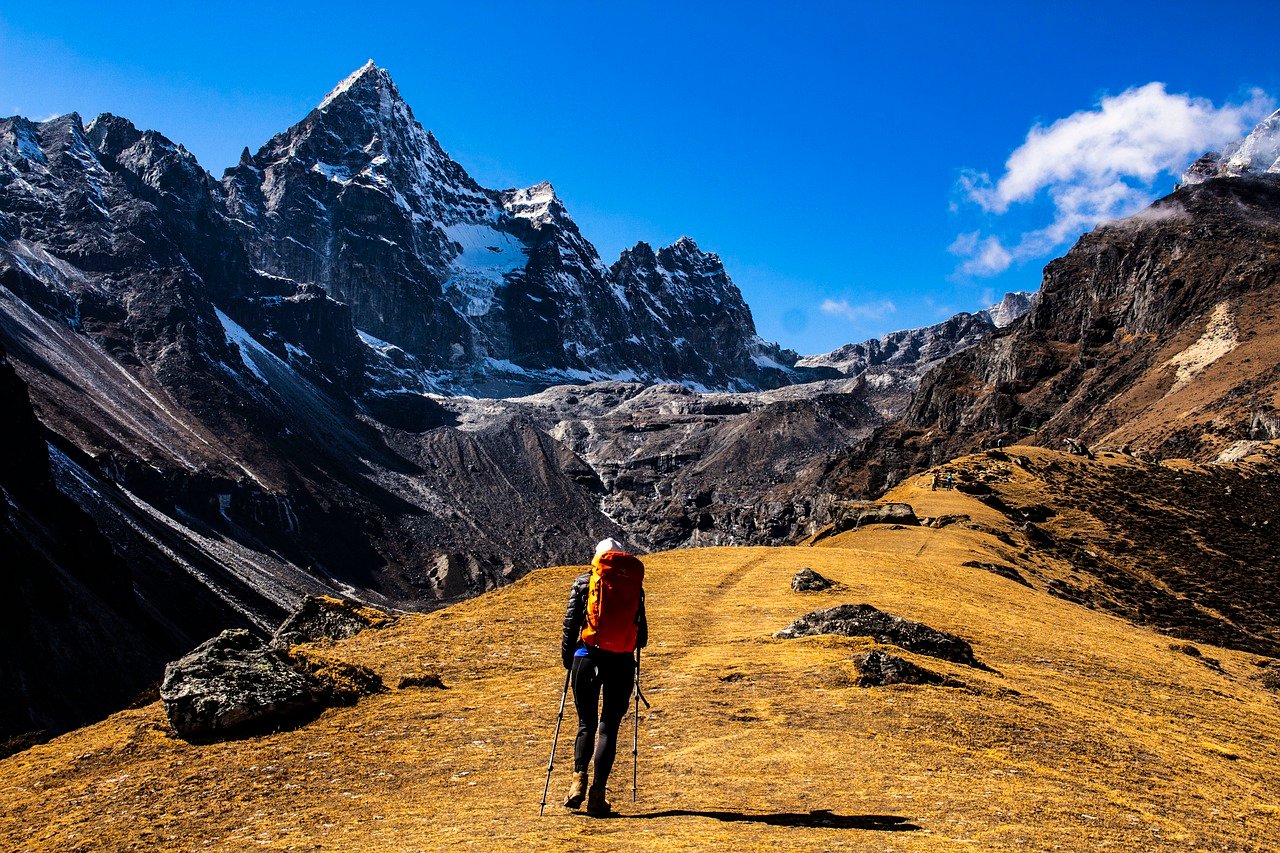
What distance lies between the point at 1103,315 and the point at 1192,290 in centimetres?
1576

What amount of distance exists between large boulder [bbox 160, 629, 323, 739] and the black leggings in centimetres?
515

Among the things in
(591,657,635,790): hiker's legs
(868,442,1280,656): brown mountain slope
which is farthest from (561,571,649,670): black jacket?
(868,442,1280,656): brown mountain slope

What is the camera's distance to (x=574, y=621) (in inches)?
438

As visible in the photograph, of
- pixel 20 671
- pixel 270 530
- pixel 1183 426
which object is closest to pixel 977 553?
pixel 1183 426

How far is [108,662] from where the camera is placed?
85.4 metres

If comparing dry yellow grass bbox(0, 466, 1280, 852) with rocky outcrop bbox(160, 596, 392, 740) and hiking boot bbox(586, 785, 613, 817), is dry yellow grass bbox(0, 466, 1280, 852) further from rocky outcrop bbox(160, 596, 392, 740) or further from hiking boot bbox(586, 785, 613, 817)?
rocky outcrop bbox(160, 596, 392, 740)

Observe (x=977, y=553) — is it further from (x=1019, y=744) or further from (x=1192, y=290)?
(x=1192, y=290)

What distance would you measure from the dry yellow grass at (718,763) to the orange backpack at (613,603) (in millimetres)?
1867

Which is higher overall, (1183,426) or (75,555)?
(1183,426)

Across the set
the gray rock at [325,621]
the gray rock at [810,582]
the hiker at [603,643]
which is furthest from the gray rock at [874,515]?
the hiker at [603,643]

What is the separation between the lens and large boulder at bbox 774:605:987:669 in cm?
1714

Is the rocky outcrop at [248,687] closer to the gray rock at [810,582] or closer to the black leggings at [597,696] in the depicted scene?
the black leggings at [597,696]

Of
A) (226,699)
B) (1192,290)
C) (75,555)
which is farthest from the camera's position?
(1192,290)

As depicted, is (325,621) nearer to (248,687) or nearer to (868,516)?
(248,687)
